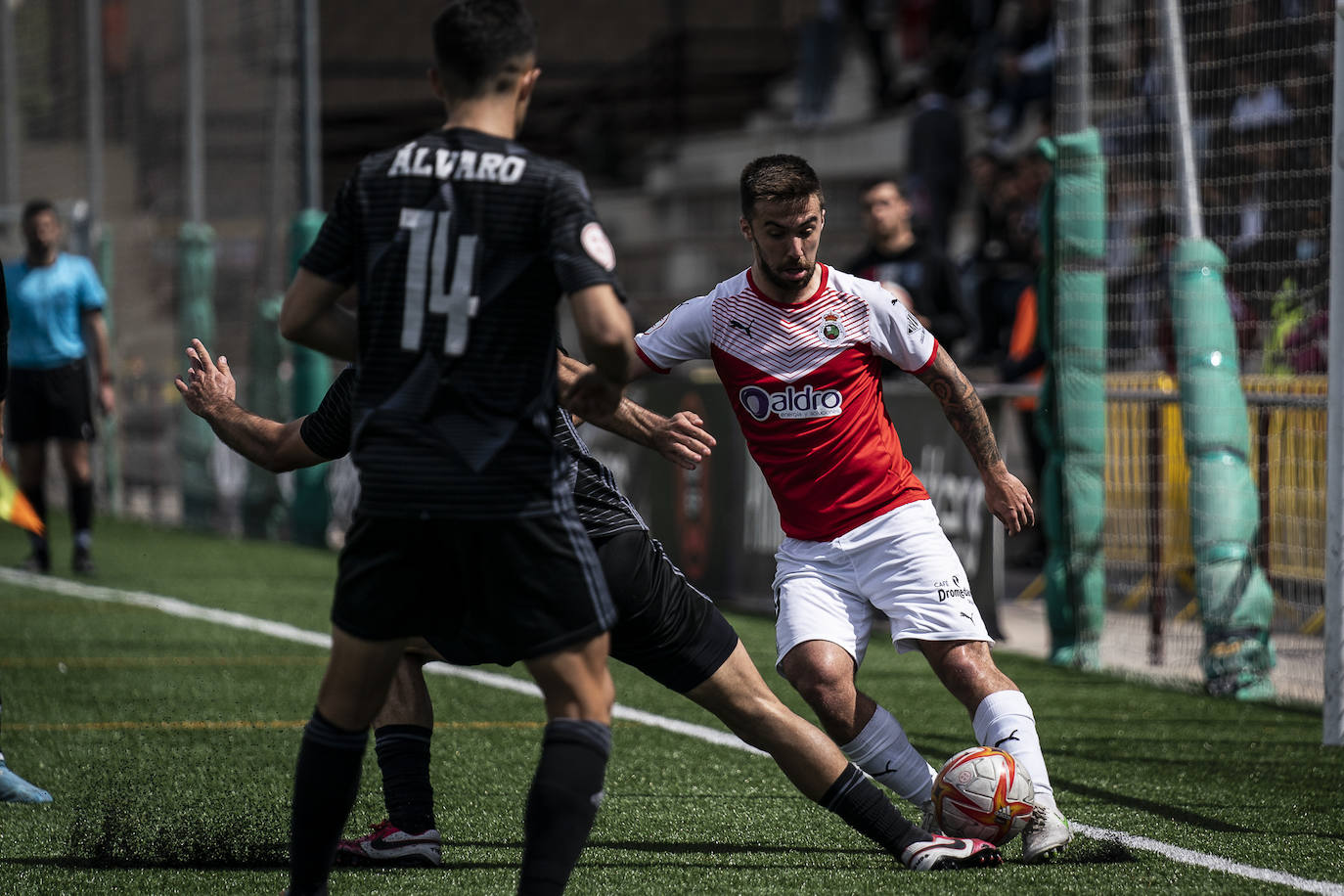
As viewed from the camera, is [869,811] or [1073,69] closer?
[869,811]

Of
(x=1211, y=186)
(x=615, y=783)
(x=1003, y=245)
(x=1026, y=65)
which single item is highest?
(x=1026, y=65)

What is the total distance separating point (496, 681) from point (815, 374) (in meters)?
3.79

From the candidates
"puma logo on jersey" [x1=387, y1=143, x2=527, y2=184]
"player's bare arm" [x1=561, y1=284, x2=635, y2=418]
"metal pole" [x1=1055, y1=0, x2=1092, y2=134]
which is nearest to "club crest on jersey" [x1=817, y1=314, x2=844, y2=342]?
"player's bare arm" [x1=561, y1=284, x2=635, y2=418]

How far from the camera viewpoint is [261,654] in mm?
9172

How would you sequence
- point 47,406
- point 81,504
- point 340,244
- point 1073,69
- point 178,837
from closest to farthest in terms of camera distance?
point 340,244, point 178,837, point 1073,69, point 47,406, point 81,504

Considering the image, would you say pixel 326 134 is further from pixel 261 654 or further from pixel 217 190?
pixel 261 654

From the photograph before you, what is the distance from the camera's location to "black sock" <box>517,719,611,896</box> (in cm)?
373

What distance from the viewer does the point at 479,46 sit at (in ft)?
11.9

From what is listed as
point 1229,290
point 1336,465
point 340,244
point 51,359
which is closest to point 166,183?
point 51,359

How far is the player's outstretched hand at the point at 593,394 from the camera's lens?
12.1 feet

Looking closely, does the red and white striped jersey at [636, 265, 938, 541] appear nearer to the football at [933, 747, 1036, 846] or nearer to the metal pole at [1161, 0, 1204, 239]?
the football at [933, 747, 1036, 846]

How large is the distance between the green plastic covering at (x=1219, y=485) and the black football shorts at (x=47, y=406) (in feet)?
24.5

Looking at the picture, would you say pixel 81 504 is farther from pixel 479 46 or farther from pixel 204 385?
pixel 479 46

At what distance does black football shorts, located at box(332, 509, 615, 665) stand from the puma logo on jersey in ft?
2.21
